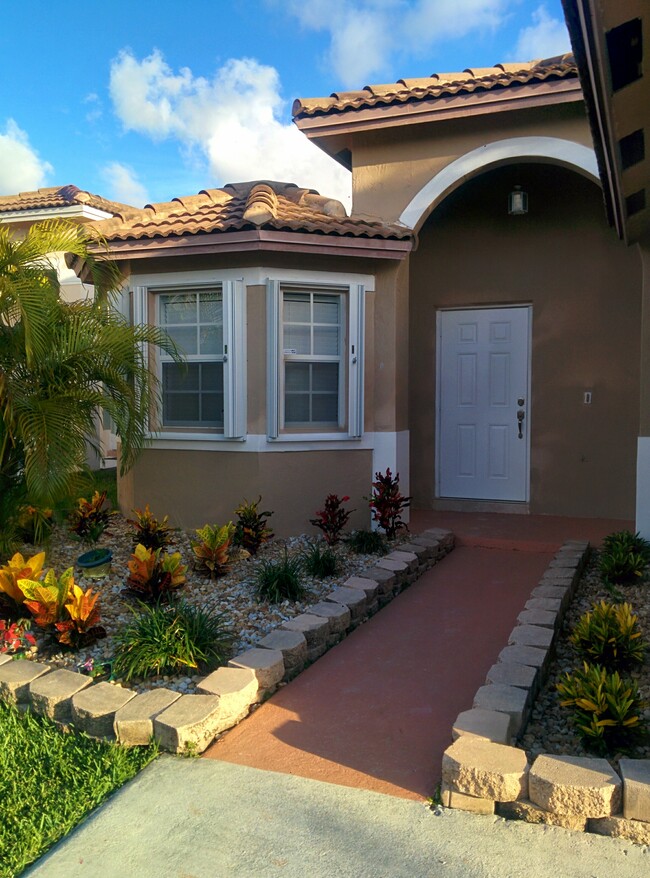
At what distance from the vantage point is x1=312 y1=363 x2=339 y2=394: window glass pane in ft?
24.2

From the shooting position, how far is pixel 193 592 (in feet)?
18.5

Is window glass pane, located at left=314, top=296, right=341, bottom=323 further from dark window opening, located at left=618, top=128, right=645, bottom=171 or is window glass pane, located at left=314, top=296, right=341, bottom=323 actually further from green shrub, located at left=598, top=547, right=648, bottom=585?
green shrub, located at left=598, top=547, right=648, bottom=585

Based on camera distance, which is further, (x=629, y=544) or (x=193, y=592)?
(x=629, y=544)

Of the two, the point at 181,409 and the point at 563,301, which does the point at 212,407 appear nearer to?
the point at 181,409

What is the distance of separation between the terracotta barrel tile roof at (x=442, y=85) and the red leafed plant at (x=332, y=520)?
3880 mm

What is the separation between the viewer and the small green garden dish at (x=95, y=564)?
582cm

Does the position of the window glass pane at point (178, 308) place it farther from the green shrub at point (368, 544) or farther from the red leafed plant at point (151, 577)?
the red leafed plant at point (151, 577)

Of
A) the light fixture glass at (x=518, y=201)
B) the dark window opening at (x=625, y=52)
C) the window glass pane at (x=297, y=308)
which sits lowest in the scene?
the window glass pane at (x=297, y=308)

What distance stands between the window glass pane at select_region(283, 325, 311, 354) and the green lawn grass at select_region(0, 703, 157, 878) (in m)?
4.20

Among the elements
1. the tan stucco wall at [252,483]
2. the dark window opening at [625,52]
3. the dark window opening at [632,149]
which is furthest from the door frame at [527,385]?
the dark window opening at [625,52]

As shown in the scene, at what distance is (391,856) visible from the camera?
2.77 metres

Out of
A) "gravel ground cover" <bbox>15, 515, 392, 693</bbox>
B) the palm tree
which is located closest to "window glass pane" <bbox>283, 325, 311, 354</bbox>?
the palm tree

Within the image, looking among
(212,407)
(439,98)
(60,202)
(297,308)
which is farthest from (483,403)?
(60,202)

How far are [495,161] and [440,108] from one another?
0.74 meters
